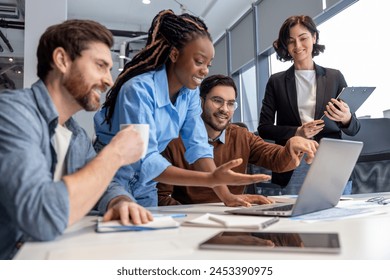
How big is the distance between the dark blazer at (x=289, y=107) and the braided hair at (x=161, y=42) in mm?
656

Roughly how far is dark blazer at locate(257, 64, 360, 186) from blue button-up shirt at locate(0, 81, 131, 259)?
4.40 feet

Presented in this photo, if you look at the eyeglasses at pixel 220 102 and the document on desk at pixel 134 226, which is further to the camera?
the eyeglasses at pixel 220 102

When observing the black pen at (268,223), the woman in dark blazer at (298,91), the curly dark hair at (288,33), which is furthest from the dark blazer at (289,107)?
the black pen at (268,223)

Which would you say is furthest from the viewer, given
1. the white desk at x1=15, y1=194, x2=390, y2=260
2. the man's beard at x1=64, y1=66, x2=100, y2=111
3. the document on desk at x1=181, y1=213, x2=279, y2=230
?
the man's beard at x1=64, y1=66, x2=100, y2=111

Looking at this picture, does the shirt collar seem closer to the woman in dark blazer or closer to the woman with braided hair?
the woman with braided hair

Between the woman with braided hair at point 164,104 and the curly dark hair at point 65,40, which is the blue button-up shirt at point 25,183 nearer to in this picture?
the curly dark hair at point 65,40

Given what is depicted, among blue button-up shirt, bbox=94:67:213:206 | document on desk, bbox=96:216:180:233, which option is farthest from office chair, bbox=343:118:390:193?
document on desk, bbox=96:216:180:233

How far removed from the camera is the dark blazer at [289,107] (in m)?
1.88

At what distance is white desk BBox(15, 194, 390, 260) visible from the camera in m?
0.59

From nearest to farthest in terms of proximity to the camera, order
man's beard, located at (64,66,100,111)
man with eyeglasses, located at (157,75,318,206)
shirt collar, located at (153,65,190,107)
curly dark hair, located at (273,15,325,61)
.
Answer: man's beard, located at (64,66,100,111), shirt collar, located at (153,65,190,107), man with eyeglasses, located at (157,75,318,206), curly dark hair, located at (273,15,325,61)

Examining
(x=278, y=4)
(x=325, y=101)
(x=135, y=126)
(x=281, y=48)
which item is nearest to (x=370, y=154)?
(x=325, y=101)

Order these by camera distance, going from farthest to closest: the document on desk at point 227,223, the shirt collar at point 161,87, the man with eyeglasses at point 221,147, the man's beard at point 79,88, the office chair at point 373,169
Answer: the office chair at point 373,169 < the man with eyeglasses at point 221,147 < the shirt collar at point 161,87 < the man's beard at point 79,88 < the document on desk at point 227,223

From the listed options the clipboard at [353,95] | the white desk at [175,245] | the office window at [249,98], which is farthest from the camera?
the office window at [249,98]
